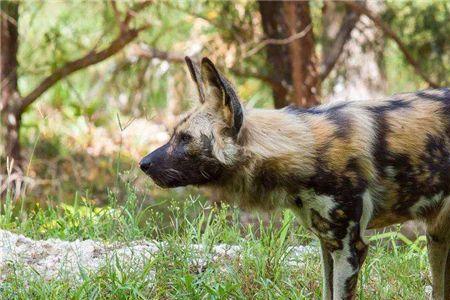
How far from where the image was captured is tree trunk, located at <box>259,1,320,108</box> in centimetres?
776

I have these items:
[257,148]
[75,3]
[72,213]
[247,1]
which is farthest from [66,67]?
[257,148]

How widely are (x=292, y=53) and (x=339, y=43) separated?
3.53 ft

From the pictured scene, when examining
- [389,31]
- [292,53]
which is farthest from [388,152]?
[389,31]

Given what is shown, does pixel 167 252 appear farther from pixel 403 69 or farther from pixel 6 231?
pixel 403 69

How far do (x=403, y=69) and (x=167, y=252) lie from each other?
5610 millimetres

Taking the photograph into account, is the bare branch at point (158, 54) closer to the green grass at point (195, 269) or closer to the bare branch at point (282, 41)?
the bare branch at point (282, 41)

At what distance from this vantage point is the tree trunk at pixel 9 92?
7742mm

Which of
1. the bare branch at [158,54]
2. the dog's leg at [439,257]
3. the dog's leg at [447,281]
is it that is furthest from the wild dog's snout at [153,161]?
the bare branch at [158,54]

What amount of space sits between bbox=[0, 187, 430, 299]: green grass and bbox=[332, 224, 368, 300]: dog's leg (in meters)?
0.28

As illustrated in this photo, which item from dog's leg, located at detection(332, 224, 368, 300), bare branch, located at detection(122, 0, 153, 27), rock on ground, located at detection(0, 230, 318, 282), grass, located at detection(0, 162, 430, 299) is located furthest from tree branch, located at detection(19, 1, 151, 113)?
dog's leg, located at detection(332, 224, 368, 300)

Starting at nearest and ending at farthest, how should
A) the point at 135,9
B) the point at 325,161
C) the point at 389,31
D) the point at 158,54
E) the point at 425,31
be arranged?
the point at 325,161 < the point at 135,9 < the point at 389,31 < the point at 425,31 < the point at 158,54

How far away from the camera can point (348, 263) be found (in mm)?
3801

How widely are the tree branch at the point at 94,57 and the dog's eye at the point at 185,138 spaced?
3.81m

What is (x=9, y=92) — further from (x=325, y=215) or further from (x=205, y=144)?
(x=325, y=215)
